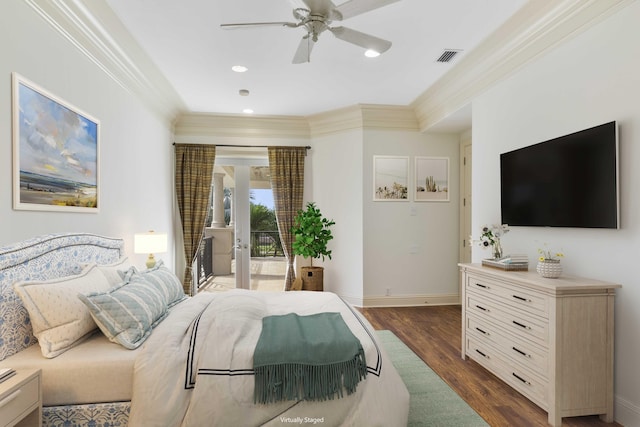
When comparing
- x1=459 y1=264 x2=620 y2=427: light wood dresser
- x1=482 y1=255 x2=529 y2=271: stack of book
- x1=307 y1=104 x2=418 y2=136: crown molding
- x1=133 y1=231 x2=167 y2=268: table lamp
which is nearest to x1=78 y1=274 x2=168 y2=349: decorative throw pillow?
x1=133 y1=231 x2=167 y2=268: table lamp

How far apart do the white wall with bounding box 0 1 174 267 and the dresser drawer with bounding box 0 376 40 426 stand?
83cm

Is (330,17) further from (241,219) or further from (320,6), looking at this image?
(241,219)

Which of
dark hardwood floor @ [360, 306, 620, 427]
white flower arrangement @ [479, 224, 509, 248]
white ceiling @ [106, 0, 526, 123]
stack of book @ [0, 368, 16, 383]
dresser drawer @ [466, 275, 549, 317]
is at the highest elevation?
white ceiling @ [106, 0, 526, 123]

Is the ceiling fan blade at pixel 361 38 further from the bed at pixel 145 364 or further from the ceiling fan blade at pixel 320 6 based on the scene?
the bed at pixel 145 364

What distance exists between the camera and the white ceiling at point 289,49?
8.59 ft

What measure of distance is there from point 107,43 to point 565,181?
3.81 meters

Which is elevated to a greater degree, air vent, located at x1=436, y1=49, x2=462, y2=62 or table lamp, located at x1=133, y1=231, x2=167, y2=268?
air vent, located at x1=436, y1=49, x2=462, y2=62

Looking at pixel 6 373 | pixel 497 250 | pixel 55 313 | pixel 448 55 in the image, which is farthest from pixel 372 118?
pixel 6 373

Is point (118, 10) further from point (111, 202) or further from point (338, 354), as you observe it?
point (338, 354)

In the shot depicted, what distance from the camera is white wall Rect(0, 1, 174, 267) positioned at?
6.24 ft

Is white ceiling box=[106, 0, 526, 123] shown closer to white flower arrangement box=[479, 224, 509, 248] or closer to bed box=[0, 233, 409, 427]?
white flower arrangement box=[479, 224, 509, 248]

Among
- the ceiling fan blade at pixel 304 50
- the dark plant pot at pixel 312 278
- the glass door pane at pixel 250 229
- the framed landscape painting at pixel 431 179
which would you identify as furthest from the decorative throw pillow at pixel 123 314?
the framed landscape painting at pixel 431 179

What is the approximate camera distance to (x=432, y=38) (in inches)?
120

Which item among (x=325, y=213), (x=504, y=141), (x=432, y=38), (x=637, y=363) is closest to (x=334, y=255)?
(x=325, y=213)
